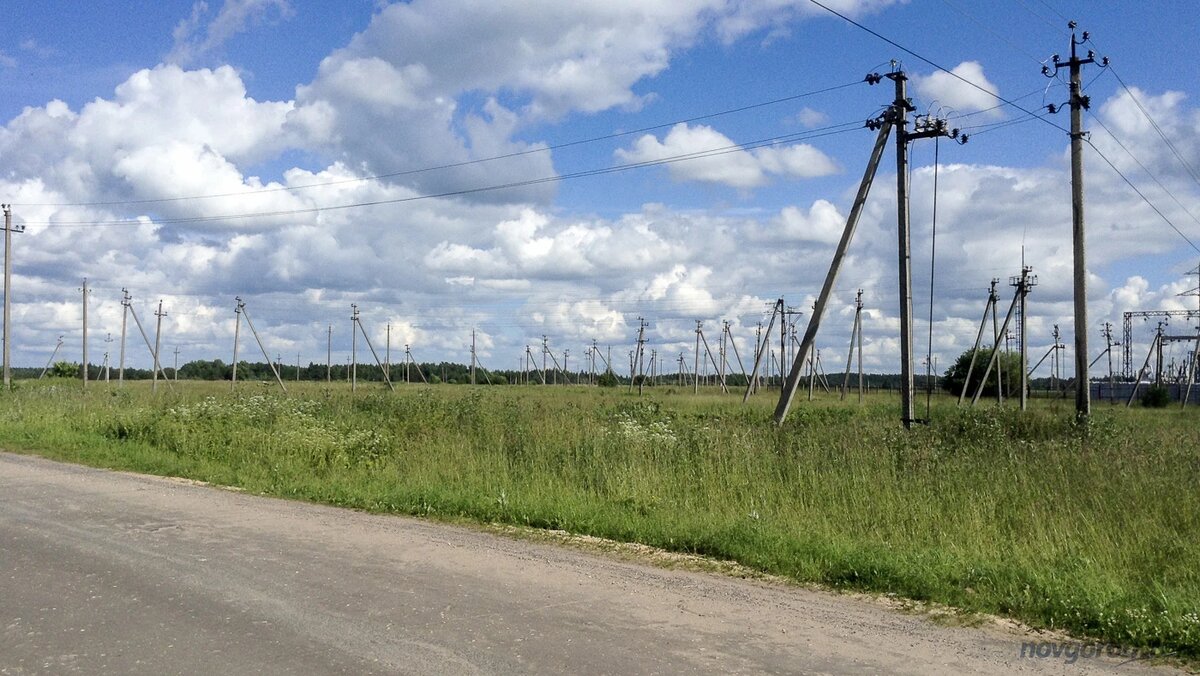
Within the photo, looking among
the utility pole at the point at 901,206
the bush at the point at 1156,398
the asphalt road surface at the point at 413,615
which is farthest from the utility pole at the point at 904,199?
the bush at the point at 1156,398

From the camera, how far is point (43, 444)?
800 inches

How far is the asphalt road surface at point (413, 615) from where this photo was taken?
5.53 m

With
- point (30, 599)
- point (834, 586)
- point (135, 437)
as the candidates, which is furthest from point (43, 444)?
point (834, 586)

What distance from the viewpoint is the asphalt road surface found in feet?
18.1

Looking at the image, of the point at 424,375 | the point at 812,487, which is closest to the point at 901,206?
the point at 812,487

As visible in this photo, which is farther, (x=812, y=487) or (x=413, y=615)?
(x=812, y=487)

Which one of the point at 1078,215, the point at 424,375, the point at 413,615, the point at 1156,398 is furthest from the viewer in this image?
the point at 424,375

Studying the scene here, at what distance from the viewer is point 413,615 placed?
6484 millimetres

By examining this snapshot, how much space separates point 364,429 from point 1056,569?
1318 cm

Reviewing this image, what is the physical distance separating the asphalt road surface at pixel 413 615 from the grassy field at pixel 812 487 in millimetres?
801

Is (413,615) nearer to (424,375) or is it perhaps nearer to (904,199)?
(904,199)

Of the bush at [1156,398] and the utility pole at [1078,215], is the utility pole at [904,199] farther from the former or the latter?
the bush at [1156,398]

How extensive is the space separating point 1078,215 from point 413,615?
17543 mm

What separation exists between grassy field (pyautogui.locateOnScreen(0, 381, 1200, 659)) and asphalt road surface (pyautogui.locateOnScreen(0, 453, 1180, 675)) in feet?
2.63
